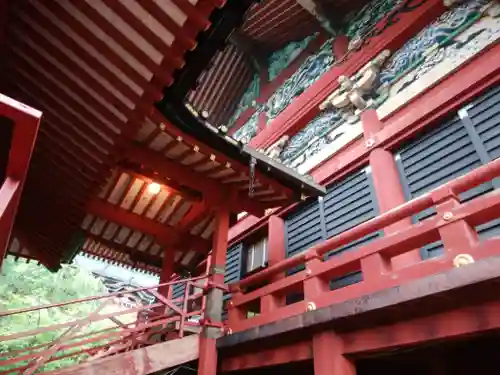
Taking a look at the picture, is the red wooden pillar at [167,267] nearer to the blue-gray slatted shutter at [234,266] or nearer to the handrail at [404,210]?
the blue-gray slatted shutter at [234,266]

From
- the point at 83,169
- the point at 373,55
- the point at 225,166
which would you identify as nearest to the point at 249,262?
the point at 225,166

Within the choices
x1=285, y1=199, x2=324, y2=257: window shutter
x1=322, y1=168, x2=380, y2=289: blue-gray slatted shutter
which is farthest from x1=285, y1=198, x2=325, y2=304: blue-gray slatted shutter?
x1=322, y1=168, x2=380, y2=289: blue-gray slatted shutter

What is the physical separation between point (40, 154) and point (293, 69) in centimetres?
665

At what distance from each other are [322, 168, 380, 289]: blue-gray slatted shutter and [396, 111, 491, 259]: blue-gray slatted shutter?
583 mm

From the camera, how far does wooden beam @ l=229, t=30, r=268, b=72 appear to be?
1095 cm

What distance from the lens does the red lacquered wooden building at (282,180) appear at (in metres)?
3.10

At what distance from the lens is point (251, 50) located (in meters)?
11.1

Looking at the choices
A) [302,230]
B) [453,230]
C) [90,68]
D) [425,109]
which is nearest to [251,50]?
[302,230]

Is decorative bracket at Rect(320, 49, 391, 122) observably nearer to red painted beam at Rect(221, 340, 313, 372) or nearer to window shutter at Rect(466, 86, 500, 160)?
window shutter at Rect(466, 86, 500, 160)

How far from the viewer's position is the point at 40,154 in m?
4.70

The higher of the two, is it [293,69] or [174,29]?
[293,69]

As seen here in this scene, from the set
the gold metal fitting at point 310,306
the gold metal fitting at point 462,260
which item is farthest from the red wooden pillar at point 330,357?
the gold metal fitting at point 462,260

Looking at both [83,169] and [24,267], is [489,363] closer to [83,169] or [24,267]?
[83,169]

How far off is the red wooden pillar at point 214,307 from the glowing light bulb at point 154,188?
130 cm
